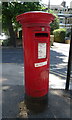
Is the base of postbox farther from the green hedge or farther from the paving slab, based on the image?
the green hedge

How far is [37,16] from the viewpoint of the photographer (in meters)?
2.11

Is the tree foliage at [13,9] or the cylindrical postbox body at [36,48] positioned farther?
the tree foliage at [13,9]

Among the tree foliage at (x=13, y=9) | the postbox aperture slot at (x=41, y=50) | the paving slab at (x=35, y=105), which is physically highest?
the tree foliage at (x=13, y=9)

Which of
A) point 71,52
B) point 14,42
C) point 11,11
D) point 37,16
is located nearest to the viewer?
point 37,16

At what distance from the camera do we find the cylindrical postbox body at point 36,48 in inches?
85.9

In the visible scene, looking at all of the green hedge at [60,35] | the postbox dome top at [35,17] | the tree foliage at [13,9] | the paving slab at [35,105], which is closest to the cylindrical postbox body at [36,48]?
the postbox dome top at [35,17]

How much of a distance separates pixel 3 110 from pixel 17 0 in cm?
1011

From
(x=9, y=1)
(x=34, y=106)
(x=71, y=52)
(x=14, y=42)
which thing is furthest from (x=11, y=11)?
(x=34, y=106)

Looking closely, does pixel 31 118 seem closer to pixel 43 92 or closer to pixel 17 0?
pixel 43 92

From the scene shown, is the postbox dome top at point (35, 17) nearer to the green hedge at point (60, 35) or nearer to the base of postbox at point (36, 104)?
the base of postbox at point (36, 104)

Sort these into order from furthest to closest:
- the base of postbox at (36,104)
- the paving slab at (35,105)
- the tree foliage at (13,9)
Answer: the tree foliage at (13,9), the base of postbox at (36,104), the paving slab at (35,105)

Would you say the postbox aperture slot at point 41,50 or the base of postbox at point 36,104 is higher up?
the postbox aperture slot at point 41,50

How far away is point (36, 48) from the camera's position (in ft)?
7.56

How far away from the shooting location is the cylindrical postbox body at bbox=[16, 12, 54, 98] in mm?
2182
